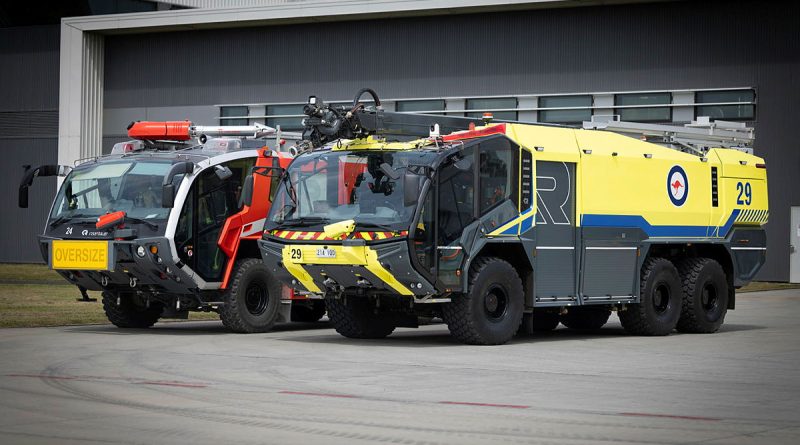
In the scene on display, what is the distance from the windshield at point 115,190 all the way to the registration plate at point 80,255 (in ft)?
1.97

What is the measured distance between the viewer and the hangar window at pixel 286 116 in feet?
135

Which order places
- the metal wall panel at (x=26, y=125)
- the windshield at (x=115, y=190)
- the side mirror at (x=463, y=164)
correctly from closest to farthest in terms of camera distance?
the side mirror at (x=463, y=164) → the windshield at (x=115, y=190) → the metal wall panel at (x=26, y=125)

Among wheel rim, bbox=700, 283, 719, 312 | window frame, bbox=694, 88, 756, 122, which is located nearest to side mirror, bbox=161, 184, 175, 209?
wheel rim, bbox=700, 283, 719, 312

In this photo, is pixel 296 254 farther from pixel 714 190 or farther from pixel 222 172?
pixel 714 190

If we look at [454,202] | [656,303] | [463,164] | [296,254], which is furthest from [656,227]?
[296,254]

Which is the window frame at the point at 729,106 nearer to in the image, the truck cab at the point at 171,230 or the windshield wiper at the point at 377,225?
the truck cab at the point at 171,230

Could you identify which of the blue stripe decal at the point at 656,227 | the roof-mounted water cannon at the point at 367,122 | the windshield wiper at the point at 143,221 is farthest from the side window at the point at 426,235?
the windshield wiper at the point at 143,221

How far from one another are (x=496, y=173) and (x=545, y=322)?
4631 millimetres

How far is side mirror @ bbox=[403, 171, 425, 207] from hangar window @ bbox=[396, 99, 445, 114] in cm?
2341

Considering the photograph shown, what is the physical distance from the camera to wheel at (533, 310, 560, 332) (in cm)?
2091

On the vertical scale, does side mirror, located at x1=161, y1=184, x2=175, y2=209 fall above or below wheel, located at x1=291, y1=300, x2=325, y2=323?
above

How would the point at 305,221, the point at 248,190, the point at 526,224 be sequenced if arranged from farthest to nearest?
the point at 248,190 → the point at 526,224 → the point at 305,221

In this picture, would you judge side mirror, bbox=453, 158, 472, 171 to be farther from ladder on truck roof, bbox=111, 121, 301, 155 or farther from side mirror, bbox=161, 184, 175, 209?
ladder on truck roof, bbox=111, 121, 301, 155

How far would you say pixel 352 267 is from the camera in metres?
16.4
